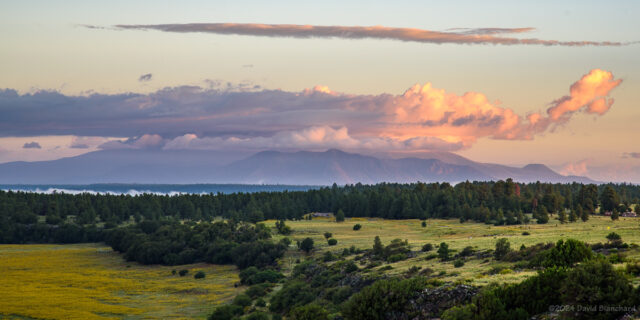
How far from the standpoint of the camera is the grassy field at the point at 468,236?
5269 centimetres

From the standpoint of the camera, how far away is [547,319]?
3006 centimetres

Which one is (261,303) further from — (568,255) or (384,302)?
(568,255)

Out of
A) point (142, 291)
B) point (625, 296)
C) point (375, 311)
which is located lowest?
point (142, 291)

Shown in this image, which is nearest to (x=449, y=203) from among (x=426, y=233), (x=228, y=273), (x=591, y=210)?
(x=591, y=210)

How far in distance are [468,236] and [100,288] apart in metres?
67.5

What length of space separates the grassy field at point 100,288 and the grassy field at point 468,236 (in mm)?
21143

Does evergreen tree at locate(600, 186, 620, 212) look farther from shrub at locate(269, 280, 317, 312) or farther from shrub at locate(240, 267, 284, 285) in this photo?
shrub at locate(269, 280, 317, 312)

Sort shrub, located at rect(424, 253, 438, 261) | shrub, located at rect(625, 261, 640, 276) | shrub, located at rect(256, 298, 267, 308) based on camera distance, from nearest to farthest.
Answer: shrub, located at rect(625, 261, 640, 276) → shrub, located at rect(424, 253, 438, 261) → shrub, located at rect(256, 298, 267, 308)

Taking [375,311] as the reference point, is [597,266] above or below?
above

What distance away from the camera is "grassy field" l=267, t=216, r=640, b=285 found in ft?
173

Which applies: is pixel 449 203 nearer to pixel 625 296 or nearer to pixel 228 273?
pixel 228 273

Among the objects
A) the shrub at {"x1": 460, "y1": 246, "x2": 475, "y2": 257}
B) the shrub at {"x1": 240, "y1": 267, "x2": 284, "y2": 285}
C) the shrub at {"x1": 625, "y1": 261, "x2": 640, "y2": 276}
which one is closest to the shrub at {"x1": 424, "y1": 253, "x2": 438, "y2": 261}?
the shrub at {"x1": 460, "y1": 246, "x2": 475, "y2": 257}

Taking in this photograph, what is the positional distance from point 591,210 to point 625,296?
12492 cm

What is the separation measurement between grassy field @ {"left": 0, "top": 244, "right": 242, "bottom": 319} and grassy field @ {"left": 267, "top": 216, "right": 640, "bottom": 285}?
21.1m
